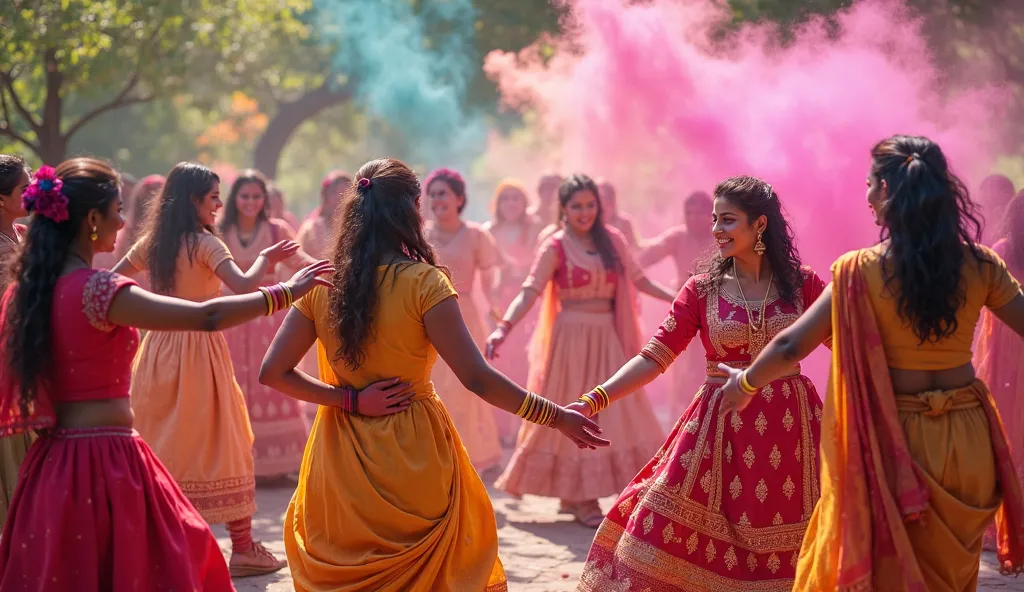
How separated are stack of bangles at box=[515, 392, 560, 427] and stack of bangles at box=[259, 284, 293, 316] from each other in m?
0.97

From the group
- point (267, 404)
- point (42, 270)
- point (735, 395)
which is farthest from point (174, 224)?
point (735, 395)

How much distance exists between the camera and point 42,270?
3867mm

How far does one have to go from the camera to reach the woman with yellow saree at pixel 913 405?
3.78 m

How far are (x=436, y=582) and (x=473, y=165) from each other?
62.5 metres

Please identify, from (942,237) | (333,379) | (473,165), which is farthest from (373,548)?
(473,165)

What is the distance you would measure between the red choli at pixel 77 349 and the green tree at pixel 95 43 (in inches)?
308

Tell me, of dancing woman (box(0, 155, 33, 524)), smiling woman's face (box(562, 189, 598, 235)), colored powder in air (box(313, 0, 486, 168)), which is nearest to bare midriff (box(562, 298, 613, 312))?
smiling woman's face (box(562, 189, 598, 235))

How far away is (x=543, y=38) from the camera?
47.5ft

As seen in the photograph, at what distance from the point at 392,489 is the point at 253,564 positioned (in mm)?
2660

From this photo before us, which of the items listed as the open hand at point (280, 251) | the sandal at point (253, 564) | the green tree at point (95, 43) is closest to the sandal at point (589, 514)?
the sandal at point (253, 564)

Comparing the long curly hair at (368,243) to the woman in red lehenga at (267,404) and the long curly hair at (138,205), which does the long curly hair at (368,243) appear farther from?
the long curly hair at (138,205)

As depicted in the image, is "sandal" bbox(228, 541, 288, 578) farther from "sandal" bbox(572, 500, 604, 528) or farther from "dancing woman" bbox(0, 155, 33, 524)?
"sandal" bbox(572, 500, 604, 528)

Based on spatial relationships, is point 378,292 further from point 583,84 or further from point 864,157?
point 583,84

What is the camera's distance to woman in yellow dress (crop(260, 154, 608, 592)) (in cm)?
421
